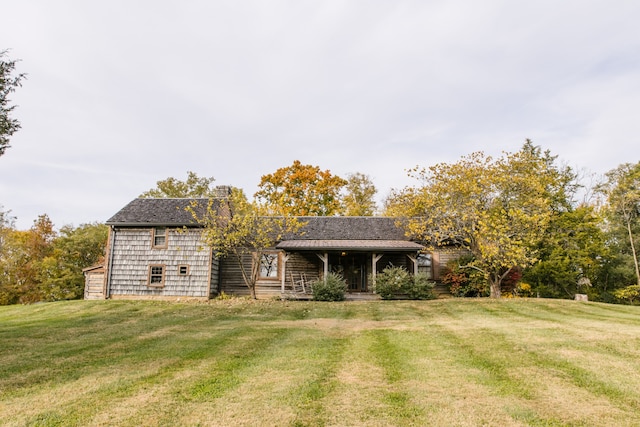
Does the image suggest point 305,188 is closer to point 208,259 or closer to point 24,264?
point 208,259

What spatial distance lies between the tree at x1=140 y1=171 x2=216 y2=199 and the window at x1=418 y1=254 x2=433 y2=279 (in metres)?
25.4

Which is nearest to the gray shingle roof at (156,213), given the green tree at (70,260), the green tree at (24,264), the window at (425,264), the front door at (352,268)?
the front door at (352,268)

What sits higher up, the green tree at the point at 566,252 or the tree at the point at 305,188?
the tree at the point at 305,188

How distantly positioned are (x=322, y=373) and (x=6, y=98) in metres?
11.0

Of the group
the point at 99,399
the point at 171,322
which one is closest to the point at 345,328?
the point at 171,322

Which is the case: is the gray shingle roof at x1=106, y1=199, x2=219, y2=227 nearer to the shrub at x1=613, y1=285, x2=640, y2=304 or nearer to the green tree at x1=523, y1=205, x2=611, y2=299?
the green tree at x1=523, y1=205, x2=611, y2=299

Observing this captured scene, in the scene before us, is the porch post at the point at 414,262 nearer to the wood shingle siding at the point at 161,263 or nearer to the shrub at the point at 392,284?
the shrub at the point at 392,284

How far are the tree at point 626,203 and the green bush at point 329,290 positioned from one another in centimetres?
2321

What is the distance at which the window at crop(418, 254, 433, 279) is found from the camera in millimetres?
24148

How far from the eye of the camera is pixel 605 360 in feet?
26.4

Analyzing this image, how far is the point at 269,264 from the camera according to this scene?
79.9ft

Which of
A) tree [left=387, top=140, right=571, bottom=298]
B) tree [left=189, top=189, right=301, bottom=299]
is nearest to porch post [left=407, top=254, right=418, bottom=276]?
tree [left=387, top=140, right=571, bottom=298]

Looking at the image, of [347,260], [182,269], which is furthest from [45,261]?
[347,260]

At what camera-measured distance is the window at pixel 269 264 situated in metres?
24.2
